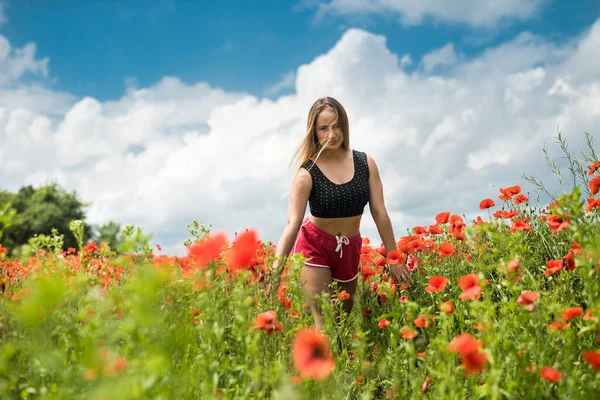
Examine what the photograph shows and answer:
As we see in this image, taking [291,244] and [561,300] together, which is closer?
[561,300]

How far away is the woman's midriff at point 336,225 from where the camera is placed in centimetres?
439

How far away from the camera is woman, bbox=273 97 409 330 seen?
425cm

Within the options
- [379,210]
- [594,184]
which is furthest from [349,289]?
[594,184]

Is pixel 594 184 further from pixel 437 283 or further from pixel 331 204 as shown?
pixel 331 204

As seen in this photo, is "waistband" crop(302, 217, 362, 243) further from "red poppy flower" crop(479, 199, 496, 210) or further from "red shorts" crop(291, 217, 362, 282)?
"red poppy flower" crop(479, 199, 496, 210)

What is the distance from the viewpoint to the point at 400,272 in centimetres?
429

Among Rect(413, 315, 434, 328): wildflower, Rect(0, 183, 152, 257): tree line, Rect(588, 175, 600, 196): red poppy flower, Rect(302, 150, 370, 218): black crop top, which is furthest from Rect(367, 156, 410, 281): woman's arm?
Rect(0, 183, 152, 257): tree line

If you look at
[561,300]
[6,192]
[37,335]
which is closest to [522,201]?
[561,300]

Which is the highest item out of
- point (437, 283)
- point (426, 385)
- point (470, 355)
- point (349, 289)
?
point (349, 289)

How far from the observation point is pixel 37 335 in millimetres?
2127

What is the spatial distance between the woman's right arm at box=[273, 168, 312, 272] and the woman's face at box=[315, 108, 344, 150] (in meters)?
0.35

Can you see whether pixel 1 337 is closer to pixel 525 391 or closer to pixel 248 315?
pixel 248 315

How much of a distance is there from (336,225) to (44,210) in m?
31.0

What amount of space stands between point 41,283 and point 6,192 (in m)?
35.4
